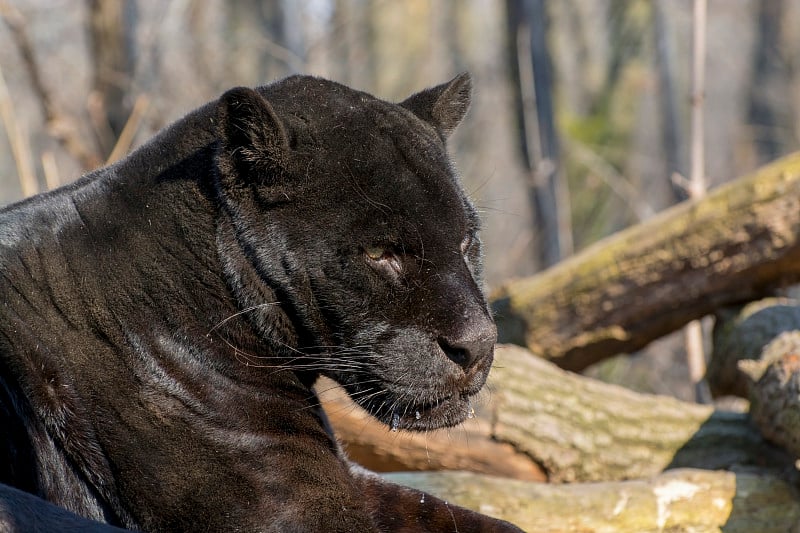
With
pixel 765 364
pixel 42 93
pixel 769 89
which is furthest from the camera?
pixel 769 89

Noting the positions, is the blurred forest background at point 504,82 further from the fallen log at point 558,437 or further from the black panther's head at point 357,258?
the black panther's head at point 357,258

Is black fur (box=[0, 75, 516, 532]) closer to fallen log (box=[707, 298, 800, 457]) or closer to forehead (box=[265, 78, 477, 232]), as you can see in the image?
forehead (box=[265, 78, 477, 232])

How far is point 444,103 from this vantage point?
3695 mm

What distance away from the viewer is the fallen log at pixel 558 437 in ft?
16.9

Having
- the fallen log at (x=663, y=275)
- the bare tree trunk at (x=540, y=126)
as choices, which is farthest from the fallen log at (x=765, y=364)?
the bare tree trunk at (x=540, y=126)

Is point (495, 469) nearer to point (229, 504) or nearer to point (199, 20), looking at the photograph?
point (229, 504)

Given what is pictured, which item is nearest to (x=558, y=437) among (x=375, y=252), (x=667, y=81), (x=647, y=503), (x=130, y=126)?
(x=647, y=503)

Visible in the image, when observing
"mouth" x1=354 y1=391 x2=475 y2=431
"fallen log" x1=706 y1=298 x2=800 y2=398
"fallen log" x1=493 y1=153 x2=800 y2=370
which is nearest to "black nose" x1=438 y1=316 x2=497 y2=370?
"mouth" x1=354 y1=391 x2=475 y2=431

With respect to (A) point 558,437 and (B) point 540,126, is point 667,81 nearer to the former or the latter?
(B) point 540,126

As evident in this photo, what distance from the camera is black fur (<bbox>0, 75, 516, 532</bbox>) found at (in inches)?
113

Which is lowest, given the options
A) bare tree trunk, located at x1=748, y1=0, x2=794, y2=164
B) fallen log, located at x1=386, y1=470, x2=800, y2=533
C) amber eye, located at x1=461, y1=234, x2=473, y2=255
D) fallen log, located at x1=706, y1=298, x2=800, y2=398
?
bare tree trunk, located at x1=748, y1=0, x2=794, y2=164

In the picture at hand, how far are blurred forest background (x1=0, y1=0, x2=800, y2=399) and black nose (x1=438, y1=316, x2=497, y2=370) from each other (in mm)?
2732

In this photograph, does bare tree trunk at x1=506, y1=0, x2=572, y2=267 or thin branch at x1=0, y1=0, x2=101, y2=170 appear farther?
bare tree trunk at x1=506, y1=0, x2=572, y2=267

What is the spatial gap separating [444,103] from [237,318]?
4.02ft
